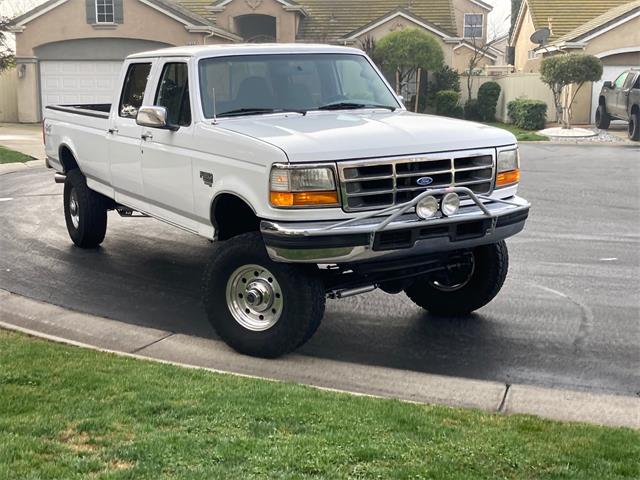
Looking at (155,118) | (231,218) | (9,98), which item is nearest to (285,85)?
(155,118)

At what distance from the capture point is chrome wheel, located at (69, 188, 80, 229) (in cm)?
991

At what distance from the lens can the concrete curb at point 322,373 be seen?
17.6 ft

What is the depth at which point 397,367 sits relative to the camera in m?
6.22

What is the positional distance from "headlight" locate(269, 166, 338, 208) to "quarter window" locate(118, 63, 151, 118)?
2788 millimetres

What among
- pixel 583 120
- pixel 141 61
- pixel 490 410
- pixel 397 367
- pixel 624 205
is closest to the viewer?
pixel 490 410

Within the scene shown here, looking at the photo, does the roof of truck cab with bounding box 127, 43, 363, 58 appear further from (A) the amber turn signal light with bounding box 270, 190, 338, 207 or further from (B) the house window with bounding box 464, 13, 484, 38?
(B) the house window with bounding box 464, 13, 484, 38

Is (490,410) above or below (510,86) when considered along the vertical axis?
below

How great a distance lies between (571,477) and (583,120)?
97.7 feet

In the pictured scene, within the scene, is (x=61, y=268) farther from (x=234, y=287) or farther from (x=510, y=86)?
(x=510, y=86)

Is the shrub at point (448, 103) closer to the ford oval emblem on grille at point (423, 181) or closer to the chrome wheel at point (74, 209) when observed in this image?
the chrome wheel at point (74, 209)

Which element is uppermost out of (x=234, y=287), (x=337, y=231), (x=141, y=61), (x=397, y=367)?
(x=141, y=61)

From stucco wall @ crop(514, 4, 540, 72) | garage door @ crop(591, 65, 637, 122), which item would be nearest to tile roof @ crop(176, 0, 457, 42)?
stucco wall @ crop(514, 4, 540, 72)

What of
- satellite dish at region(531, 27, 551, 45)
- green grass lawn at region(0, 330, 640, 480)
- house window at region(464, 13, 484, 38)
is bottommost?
green grass lawn at region(0, 330, 640, 480)

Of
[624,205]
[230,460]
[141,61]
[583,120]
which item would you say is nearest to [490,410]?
[230,460]
